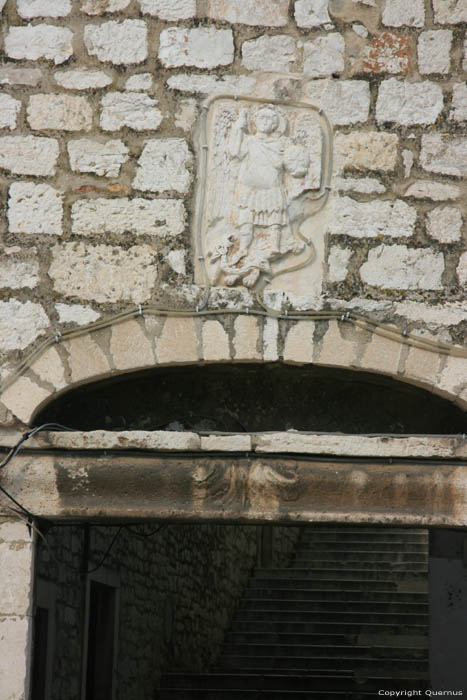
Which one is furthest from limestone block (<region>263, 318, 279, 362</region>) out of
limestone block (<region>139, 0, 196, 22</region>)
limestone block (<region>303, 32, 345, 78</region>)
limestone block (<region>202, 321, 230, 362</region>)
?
limestone block (<region>139, 0, 196, 22</region>)

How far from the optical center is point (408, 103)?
424cm

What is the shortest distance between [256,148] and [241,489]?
1.32 metres

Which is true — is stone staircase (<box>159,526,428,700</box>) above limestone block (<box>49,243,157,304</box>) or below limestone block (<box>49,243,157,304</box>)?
below

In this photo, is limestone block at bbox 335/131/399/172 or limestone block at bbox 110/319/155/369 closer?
limestone block at bbox 110/319/155/369

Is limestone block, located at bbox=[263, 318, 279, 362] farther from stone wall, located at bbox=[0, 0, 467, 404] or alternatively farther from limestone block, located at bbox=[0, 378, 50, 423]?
limestone block, located at bbox=[0, 378, 50, 423]

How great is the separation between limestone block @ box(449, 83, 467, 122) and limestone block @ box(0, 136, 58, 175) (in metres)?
1.57

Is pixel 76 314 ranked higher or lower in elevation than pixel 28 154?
lower

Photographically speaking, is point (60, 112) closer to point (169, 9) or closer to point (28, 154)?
point (28, 154)

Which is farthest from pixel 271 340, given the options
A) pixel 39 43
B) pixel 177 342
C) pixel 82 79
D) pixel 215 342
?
pixel 39 43

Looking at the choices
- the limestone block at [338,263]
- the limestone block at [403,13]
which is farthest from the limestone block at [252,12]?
the limestone block at [338,263]

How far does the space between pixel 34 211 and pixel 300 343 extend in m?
1.16

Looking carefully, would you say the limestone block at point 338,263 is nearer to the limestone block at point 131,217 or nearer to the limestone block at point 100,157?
the limestone block at point 131,217

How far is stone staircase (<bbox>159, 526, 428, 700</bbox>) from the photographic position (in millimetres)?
7895

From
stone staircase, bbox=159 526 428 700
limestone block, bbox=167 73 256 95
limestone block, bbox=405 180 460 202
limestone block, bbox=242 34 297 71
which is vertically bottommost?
stone staircase, bbox=159 526 428 700
